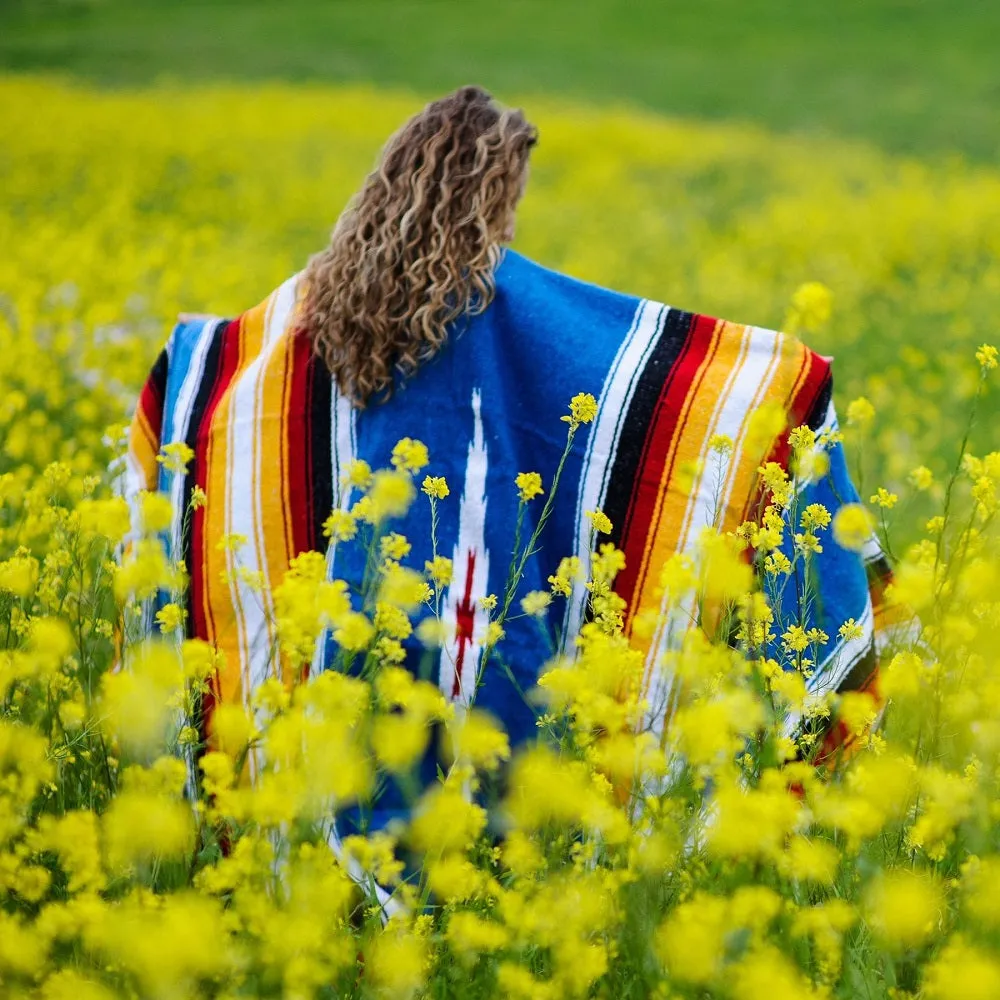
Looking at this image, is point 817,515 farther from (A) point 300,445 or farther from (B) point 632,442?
(A) point 300,445

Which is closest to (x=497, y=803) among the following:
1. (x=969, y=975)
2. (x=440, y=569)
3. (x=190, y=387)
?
(x=440, y=569)

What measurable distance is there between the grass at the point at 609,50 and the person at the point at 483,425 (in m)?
14.4

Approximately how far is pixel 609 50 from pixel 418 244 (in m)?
22.8

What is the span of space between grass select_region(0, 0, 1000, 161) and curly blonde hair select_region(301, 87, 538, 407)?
14.3 meters

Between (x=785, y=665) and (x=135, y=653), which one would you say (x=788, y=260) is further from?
(x=135, y=653)

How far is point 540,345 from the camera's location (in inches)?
88.7

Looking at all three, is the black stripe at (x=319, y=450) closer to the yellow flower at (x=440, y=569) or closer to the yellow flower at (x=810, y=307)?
the yellow flower at (x=440, y=569)

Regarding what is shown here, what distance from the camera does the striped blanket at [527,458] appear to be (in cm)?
217

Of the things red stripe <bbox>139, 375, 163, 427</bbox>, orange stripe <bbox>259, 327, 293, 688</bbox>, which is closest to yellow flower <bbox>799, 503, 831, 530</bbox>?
orange stripe <bbox>259, 327, 293, 688</bbox>

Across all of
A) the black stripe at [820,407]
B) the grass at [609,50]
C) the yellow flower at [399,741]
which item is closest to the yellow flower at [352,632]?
the yellow flower at [399,741]

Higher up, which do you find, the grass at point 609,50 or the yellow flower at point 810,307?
the grass at point 609,50

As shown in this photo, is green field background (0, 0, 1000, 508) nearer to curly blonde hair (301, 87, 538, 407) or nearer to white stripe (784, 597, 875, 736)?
white stripe (784, 597, 875, 736)

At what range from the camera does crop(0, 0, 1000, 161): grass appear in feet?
59.8

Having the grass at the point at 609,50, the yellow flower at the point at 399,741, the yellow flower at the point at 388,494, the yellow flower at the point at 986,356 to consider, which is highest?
the grass at the point at 609,50
